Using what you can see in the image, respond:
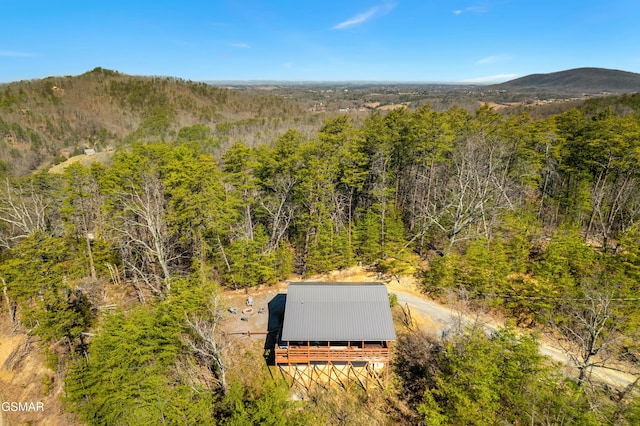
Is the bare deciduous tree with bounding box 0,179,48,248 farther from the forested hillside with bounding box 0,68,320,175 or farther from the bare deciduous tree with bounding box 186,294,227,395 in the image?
the forested hillside with bounding box 0,68,320,175

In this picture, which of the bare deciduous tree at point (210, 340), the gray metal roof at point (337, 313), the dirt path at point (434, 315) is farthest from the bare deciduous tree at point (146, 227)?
the dirt path at point (434, 315)

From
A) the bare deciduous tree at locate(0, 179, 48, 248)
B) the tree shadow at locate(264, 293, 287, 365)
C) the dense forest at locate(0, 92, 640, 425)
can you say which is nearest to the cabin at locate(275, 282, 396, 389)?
the tree shadow at locate(264, 293, 287, 365)

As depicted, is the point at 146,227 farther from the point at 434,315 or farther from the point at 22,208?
the point at 434,315

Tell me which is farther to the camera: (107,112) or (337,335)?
(107,112)

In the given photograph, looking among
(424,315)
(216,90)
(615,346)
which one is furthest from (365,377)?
(216,90)

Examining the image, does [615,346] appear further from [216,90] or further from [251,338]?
[216,90]

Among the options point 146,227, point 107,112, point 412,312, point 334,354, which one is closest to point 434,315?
point 412,312
